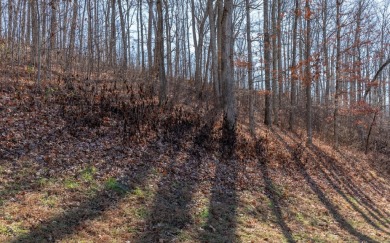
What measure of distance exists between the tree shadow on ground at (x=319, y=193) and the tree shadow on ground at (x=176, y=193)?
3.68 m

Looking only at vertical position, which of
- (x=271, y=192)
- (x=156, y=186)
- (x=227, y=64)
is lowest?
(x=271, y=192)

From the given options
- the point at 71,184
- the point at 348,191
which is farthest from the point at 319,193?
the point at 71,184

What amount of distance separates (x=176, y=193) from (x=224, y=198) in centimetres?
127

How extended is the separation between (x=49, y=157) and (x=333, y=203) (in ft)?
26.0

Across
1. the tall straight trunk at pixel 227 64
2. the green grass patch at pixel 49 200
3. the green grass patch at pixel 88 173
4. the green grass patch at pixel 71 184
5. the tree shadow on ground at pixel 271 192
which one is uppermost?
the tall straight trunk at pixel 227 64

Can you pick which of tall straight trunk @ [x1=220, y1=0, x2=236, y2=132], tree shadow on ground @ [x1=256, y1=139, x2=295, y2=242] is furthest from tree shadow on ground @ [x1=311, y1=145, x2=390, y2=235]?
tall straight trunk @ [x1=220, y1=0, x2=236, y2=132]

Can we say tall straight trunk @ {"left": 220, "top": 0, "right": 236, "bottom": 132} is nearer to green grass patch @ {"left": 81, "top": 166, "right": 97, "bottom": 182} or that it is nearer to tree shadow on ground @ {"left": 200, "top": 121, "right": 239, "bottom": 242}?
tree shadow on ground @ {"left": 200, "top": 121, "right": 239, "bottom": 242}

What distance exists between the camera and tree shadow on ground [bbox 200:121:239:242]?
633cm

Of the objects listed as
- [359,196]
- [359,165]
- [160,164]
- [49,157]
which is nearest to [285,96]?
[359,165]

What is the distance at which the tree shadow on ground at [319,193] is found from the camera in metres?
8.20

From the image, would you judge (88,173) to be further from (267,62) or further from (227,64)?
(267,62)

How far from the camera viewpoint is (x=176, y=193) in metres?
7.67

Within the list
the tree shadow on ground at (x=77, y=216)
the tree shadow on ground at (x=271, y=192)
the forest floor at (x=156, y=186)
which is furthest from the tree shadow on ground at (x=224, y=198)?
the tree shadow on ground at (x=77, y=216)

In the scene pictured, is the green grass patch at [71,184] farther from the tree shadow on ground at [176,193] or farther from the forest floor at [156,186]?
the tree shadow on ground at [176,193]
